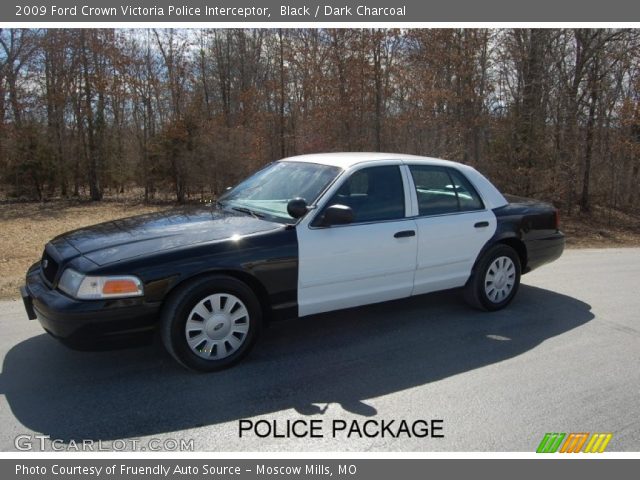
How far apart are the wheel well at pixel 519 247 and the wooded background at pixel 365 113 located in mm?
9873

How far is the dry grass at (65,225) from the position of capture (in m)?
8.78

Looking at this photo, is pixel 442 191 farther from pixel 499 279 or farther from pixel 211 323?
pixel 211 323

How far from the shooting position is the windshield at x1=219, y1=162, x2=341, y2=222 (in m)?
4.56

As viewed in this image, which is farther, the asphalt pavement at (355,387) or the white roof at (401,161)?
the white roof at (401,161)

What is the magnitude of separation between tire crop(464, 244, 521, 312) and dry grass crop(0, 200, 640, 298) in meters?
5.57

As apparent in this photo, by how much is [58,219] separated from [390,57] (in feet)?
35.9

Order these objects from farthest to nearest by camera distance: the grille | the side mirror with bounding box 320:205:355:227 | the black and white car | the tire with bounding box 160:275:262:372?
the side mirror with bounding box 320:205:355:227, the grille, the tire with bounding box 160:275:262:372, the black and white car

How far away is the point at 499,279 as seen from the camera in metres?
5.45

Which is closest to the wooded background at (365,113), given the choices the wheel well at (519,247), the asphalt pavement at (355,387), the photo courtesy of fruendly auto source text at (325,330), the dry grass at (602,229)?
the dry grass at (602,229)

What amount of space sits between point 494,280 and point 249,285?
2703 millimetres

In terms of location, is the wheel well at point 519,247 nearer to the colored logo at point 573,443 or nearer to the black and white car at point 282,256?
the black and white car at point 282,256

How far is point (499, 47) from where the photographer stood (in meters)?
16.9

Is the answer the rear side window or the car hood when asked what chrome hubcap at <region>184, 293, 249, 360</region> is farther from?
the rear side window

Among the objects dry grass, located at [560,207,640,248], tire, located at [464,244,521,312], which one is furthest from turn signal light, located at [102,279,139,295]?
dry grass, located at [560,207,640,248]
